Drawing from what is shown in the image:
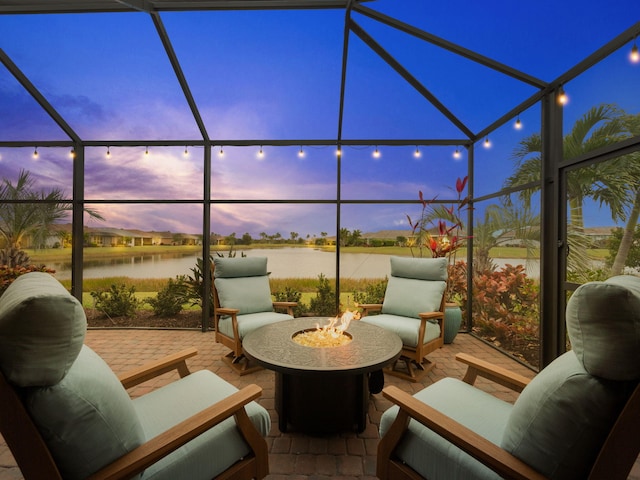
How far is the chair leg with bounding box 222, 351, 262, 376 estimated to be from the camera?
2.86 metres

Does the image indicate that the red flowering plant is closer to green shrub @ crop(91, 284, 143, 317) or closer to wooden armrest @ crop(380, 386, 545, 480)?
wooden armrest @ crop(380, 386, 545, 480)

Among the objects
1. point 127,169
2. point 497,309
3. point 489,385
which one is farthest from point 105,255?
point 497,309

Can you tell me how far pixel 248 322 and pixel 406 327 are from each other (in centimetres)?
163

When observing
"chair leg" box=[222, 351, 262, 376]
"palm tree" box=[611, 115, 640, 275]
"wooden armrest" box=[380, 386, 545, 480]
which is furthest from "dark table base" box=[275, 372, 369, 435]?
"palm tree" box=[611, 115, 640, 275]

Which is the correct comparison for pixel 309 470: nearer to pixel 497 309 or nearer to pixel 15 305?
pixel 15 305

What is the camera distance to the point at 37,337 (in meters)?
0.82

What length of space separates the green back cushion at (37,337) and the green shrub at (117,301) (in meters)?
4.28

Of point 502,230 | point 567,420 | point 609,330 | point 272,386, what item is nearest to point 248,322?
point 272,386

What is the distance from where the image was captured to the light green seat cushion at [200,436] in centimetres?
113

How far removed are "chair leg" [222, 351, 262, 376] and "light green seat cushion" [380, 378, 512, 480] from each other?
180 cm

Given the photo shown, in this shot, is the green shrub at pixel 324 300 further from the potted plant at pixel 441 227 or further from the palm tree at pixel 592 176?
the palm tree at pixel 592 176

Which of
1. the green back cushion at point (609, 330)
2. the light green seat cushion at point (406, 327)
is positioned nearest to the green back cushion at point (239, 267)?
the light green seat cushion at point (406, 327)

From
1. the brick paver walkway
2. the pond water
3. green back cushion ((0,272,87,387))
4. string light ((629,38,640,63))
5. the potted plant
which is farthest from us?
the pond water

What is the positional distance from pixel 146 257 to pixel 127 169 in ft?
4.77
